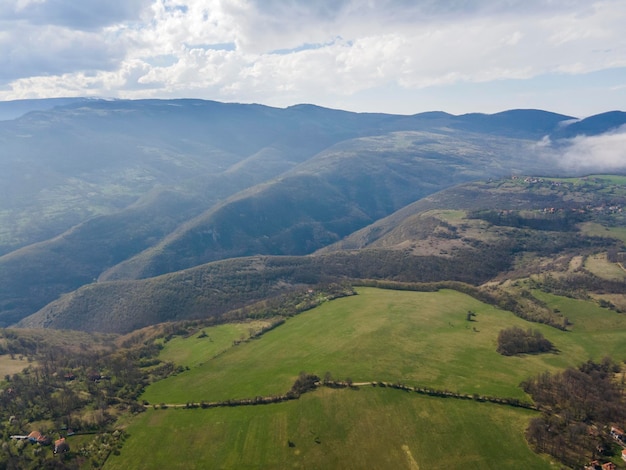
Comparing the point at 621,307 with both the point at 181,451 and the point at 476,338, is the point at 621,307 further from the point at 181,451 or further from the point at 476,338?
the point at 181,451

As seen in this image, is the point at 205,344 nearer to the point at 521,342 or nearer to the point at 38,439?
the point at 38,439

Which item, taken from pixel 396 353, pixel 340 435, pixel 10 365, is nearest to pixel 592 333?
pixel 396 353

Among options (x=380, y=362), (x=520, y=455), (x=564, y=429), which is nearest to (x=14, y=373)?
(x=380, y=362)

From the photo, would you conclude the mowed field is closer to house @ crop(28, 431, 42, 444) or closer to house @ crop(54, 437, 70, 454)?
house @ crop(54, 437, 70, 454)

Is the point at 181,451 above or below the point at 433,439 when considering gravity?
below

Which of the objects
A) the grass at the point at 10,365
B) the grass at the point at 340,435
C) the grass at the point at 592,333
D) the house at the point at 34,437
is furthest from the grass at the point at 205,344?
the grass at the point at 592,333

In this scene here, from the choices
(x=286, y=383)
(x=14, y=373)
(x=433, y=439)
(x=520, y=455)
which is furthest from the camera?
(x=14, y=373)

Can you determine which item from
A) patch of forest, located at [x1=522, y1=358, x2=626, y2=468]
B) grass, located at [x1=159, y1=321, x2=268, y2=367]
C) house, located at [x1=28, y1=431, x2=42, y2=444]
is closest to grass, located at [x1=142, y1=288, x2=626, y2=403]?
grass, located at [x1=159, y1=321, x2=268, y2=367]
